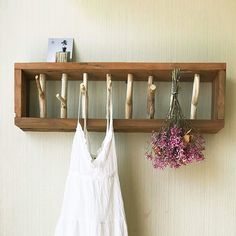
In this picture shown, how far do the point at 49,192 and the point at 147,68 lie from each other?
663 mm

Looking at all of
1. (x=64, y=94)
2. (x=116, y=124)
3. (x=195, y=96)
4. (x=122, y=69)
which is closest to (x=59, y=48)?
(x=64, y=94)

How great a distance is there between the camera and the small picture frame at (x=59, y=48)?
1.40 m

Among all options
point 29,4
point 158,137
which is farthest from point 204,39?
point 29,4

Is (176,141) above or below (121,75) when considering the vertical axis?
below

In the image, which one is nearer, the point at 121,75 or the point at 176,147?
the point at 176,147

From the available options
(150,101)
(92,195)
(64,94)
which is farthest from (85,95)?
(92,195)

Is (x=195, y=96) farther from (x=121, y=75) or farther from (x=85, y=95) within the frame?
(x=85, y=95)

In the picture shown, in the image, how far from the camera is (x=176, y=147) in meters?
1.23

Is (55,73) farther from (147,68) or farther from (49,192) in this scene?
(49,192)

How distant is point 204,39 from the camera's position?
142 cm

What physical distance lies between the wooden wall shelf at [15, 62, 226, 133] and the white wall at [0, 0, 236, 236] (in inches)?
4.7


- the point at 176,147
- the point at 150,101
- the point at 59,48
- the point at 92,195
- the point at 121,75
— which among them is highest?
the point at 59,48

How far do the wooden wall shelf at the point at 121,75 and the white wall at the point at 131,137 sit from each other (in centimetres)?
12

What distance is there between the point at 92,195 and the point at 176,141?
1.22 ft
